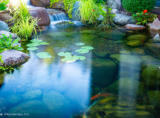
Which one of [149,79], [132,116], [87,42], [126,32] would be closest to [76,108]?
[132,116]

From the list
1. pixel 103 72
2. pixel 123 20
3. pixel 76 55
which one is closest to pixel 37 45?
pixel 76 55

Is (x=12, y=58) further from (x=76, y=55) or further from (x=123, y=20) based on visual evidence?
(x=123, y=20)

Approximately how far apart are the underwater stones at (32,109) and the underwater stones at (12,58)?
1.27m

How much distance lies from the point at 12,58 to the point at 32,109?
1.49 m

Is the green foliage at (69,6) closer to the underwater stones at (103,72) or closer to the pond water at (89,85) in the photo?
the pond water at (89,85)

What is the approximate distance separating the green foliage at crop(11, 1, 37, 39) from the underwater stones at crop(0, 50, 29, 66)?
143cm

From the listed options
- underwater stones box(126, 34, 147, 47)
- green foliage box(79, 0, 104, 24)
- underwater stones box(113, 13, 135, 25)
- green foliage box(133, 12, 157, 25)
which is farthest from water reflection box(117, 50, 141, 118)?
green foliage box(79, 0, 104, 24)

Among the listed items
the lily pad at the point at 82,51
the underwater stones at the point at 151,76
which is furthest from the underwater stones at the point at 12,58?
the underwater stones at the point at 151,76

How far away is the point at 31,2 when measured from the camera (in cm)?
837

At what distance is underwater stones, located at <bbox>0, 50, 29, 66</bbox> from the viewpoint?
364 cm

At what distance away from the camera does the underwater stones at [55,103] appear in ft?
8.19

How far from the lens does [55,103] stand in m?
2.65

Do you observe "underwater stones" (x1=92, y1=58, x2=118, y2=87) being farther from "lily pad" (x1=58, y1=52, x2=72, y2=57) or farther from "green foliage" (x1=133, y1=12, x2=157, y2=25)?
"green foliage" (x1=133, y1=12, x2=157, y2=25)

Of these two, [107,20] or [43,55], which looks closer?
[43,55]
